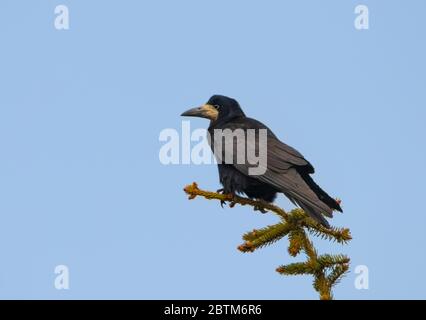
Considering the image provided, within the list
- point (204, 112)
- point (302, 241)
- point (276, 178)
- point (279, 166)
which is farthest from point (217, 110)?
point (302, 241)

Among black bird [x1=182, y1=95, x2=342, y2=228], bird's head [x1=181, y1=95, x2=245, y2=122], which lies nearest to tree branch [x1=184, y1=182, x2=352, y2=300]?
black bird [x1=182, y1=95, x2=342, y2=228]

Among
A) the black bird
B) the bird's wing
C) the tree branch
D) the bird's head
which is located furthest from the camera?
the bird's head

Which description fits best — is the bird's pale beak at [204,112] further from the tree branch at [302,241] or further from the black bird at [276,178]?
the tree branch at [302,241]

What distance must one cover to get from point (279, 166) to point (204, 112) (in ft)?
8.34

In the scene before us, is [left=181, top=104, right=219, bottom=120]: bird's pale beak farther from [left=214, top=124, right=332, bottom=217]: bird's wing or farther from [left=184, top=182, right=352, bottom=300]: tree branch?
[left=184, top=182, right=352, bottom=300]: tree branch

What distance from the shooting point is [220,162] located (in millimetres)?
9352

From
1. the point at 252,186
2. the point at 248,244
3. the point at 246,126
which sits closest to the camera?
the point at 248,244

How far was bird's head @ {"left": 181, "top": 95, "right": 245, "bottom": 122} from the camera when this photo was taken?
10.7 meters

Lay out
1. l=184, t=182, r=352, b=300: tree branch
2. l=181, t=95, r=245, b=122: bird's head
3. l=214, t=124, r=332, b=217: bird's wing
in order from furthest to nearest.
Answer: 1. l=181, t=95, r=245, b=122: bird's head
2. l=214, t=124, r=332, b=217: bird's wing
3. l=184, t=182, r=352, b=300: tree branch
